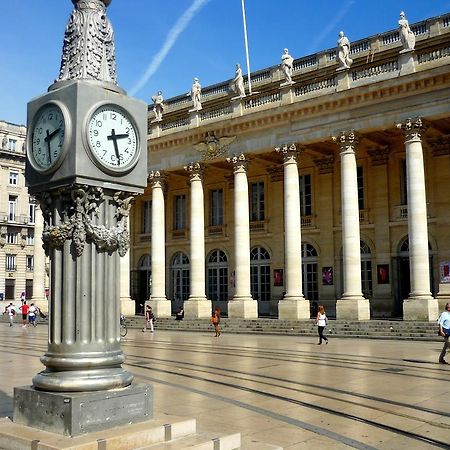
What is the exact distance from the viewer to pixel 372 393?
11680 mm

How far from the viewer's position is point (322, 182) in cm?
3672

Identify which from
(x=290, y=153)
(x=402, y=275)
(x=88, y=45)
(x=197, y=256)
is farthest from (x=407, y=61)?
(x=88, y=45)

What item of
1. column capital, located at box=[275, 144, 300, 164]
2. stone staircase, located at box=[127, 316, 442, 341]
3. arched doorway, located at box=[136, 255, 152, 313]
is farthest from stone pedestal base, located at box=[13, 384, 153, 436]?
arched doorway, located at box=[136, 255, 152, 313]

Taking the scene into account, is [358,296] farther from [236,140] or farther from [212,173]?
[212,173]

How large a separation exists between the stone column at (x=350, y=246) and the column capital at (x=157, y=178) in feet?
42.9

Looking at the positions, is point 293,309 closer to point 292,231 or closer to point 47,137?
point 292,231

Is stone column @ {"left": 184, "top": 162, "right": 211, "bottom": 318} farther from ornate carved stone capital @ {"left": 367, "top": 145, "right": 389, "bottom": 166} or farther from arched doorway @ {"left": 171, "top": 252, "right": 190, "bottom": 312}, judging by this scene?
ornate carved stone capital @ {"left": 367, "top": 145, "right": 389, "bottom": 166}

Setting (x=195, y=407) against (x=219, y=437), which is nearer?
(x=219, y=437)

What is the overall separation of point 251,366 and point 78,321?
10.9 m

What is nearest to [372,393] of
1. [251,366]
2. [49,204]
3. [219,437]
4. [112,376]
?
[251,366]

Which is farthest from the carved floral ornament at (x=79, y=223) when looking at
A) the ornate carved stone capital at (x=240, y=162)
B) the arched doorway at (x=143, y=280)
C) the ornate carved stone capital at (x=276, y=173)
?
the arched doorway at (x=143, y=280)

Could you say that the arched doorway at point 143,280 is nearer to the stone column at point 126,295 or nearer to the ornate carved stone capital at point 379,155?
the stone column at point 126,295

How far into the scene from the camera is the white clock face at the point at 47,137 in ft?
20.0

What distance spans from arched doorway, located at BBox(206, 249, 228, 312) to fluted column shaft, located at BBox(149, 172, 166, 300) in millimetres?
4007
